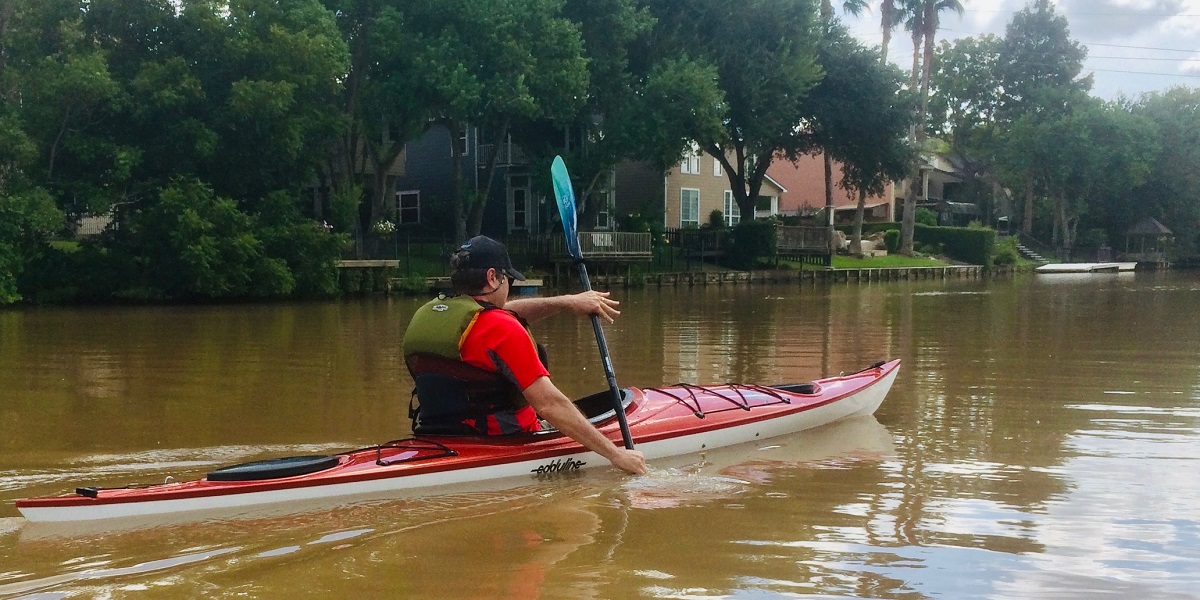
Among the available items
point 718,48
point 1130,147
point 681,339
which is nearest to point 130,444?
point 681,339

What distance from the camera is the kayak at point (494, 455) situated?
475cm

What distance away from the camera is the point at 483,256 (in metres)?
5.39

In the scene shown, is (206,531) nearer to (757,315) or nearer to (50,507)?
(50,507)

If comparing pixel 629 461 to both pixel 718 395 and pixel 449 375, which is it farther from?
pixel 718 395

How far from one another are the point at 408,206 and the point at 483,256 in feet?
109

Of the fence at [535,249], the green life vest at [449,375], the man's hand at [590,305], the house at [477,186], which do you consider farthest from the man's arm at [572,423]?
the house at [477,186]

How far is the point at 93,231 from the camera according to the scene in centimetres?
2966

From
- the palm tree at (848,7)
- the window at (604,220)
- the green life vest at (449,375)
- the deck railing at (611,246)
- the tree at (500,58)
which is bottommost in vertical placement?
the green life vest at (449,375)

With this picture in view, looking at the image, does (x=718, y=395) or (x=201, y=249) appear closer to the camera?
(x=718, y=395)

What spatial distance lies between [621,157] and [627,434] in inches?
954

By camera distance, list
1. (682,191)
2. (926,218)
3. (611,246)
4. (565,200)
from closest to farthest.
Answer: (565,200) < (611,246) < (682,191) < (926,218)

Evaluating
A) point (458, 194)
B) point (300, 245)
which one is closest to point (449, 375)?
point (300, 245)

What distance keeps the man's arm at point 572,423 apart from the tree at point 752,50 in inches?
1006

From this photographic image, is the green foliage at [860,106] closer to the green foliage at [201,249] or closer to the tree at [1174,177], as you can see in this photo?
the green foliage at [201,249]
